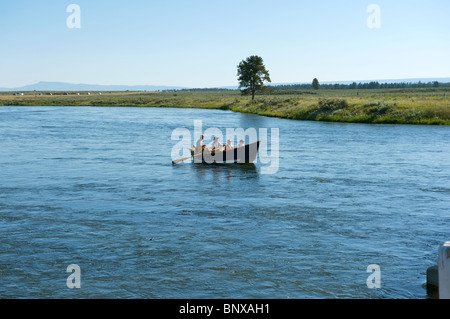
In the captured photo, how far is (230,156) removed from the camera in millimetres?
29781

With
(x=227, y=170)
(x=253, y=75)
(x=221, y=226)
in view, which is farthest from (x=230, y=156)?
(x=253, y=75)

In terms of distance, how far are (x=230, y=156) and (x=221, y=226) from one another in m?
13.3

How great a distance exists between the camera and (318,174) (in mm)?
26188

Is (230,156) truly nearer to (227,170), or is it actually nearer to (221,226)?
(227,170)

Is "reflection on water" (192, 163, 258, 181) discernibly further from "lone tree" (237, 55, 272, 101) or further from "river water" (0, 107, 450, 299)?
"lone tree" (237, 55, 272, 101)

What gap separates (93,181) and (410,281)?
16.4m

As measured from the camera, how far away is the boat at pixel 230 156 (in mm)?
29156

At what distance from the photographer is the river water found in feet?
39.7

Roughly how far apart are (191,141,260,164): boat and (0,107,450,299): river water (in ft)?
1.92

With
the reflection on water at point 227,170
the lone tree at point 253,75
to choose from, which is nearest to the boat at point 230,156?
the reflection on water at point 227,170

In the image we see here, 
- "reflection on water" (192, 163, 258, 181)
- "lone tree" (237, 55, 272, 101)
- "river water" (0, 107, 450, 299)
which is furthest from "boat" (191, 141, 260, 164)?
"lone tree" (237, 55, 272, 101)
